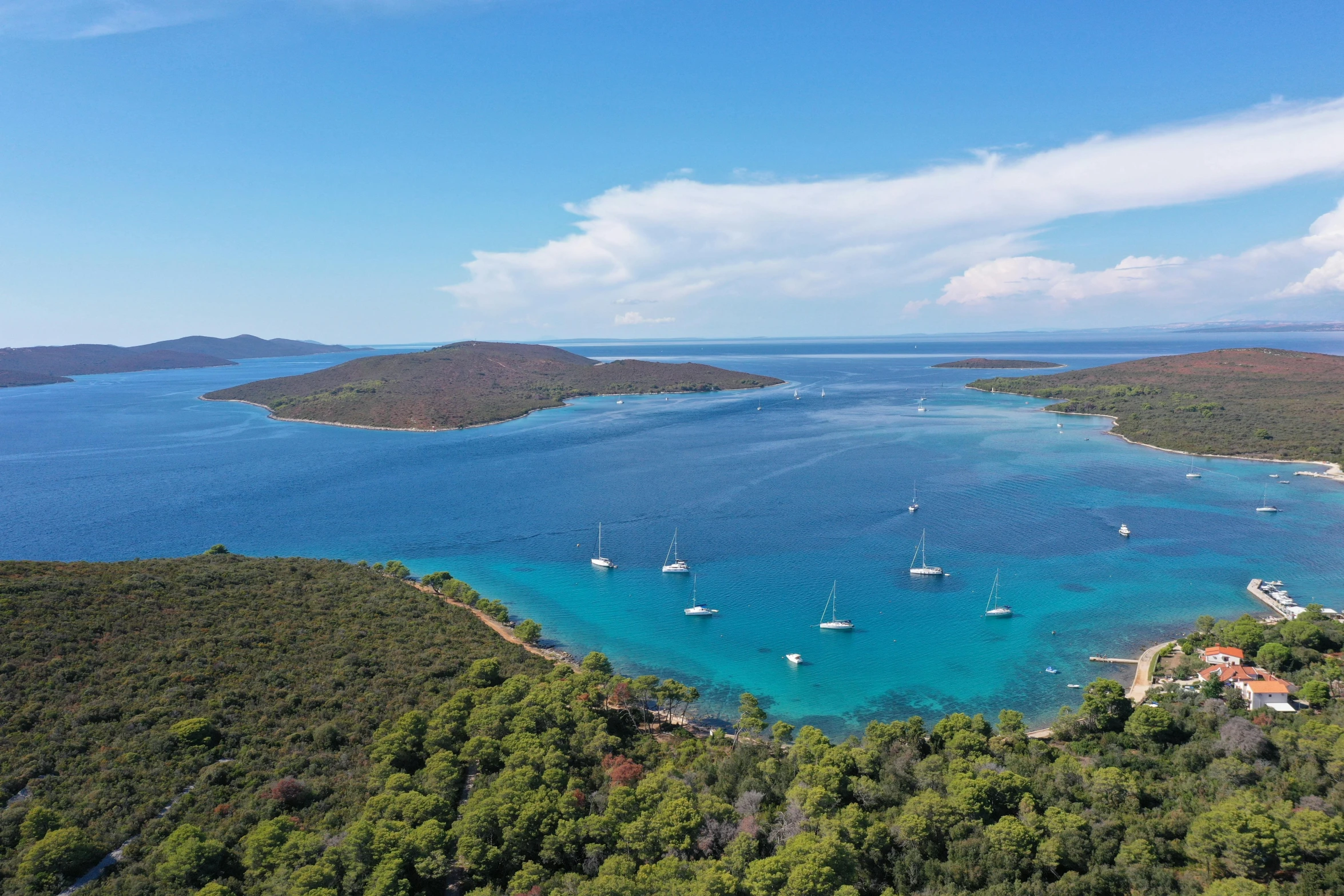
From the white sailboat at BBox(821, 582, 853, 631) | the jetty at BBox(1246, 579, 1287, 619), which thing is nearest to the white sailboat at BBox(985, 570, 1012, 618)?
the white sailboat at BBox(821, 582, 853, 631)

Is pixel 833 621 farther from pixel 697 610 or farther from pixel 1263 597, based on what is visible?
pixel 1263 597

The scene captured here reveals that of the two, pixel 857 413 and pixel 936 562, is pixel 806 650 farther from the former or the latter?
pixel 857 413

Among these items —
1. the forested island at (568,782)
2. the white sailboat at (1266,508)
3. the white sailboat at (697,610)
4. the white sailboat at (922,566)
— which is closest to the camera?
the forested island at (568,782)

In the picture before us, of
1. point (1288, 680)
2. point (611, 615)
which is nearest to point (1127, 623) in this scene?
point (1288, 680)

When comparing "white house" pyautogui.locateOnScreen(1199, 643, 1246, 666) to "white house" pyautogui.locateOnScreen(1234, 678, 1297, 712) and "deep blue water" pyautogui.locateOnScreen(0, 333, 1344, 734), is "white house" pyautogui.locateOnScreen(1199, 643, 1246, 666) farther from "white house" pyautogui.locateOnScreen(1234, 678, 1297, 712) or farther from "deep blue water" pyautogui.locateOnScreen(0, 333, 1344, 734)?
"deep blue water" pyautogui.locateOnScreen(0, 333, 1344, 734)

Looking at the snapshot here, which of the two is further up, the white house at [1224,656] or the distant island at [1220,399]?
the distant island at [1220,399]

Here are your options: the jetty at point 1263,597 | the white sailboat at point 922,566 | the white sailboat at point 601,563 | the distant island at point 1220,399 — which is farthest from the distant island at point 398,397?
the jetty at point 1263,597

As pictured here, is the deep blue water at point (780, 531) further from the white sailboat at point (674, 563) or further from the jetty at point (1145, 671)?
the jetty at point (1145, 671)

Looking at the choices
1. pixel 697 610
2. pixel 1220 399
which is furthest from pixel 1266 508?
pixel 1220 399
